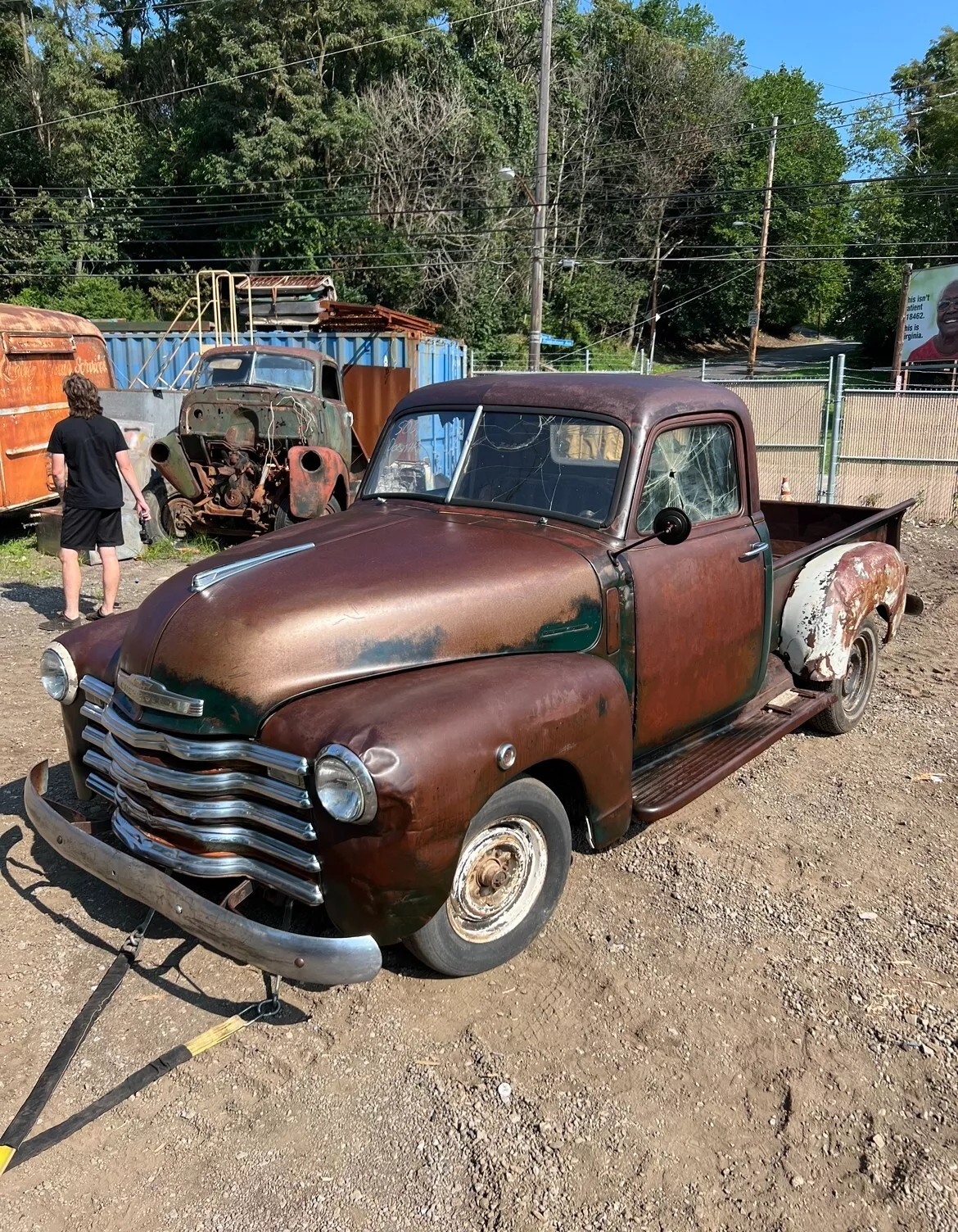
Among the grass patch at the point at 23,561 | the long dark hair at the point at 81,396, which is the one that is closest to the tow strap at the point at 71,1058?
the long dark hair at the point at 81,396

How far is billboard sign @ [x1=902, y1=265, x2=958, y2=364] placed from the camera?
854 inches

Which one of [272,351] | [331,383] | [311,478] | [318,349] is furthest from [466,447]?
[318,349]

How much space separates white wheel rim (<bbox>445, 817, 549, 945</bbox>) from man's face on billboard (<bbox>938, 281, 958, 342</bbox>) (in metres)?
23.0

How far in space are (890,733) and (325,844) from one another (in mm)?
4061

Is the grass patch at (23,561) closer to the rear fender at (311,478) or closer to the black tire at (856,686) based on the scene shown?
the rear fender at (311,478)

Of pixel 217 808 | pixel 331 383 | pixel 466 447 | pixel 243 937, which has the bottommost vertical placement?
pixel 243 937

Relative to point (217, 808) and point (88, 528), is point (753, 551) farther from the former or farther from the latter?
point (88, 528)

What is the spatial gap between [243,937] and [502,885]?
925 mm

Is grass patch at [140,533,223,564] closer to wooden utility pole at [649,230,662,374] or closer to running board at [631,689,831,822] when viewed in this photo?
running board at [631,689,831,822]

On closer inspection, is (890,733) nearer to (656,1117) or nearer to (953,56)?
(656,1117)

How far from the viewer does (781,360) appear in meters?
46.1

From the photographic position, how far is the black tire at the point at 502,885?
9.43ft

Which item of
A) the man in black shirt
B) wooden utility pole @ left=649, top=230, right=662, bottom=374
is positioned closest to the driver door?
the man in black shirt

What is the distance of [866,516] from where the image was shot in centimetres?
624
